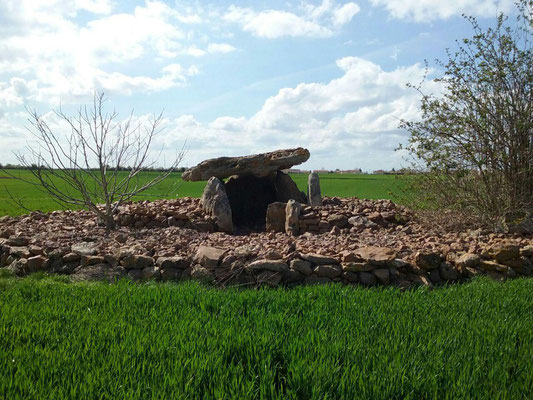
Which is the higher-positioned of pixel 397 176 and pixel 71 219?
pixel 397 176

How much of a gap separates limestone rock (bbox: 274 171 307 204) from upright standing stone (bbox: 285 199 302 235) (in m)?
2.46

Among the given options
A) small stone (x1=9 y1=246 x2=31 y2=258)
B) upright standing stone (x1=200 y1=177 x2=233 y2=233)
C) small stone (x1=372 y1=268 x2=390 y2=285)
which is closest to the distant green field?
upright standing stone (x1=200 y1=177 x2=233 y2=233)

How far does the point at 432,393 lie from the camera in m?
3.24

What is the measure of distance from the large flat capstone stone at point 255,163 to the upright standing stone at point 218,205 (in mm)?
861

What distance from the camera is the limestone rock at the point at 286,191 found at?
13211 millimetres

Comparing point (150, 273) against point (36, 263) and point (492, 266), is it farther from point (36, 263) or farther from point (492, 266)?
point (492, 266)

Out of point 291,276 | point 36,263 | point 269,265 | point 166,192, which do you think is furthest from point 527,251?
point 166,192

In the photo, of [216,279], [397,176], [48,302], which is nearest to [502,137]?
[397,176]

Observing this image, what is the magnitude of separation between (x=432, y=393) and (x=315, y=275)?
12.7 feet

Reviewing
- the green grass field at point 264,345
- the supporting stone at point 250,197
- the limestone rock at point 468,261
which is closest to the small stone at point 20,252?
the green grass field at point 264,345

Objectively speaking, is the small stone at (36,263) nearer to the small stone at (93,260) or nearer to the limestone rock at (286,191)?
the small stone at (93,260)

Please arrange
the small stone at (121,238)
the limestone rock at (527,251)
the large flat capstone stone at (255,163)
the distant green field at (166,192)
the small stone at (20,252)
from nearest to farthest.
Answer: the limestone rock at (527,251), the small stone at (20,252), the small stone at (121,238), the large flat capstone stone at (255,163), the distant green field at (166,192)

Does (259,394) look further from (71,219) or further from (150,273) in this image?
(71,219)

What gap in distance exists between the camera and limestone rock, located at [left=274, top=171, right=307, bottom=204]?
13211mm
